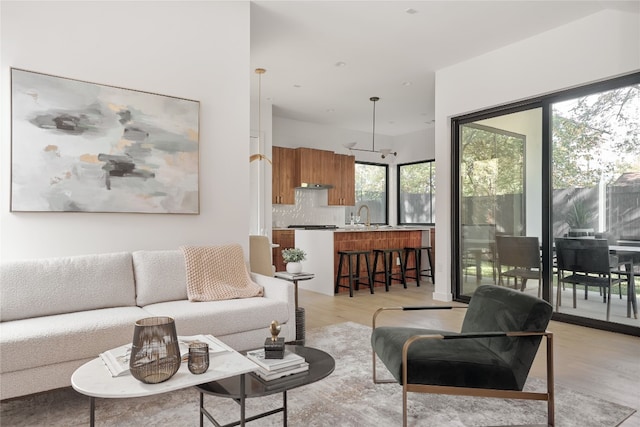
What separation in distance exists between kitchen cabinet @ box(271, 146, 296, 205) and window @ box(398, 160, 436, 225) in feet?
9.78

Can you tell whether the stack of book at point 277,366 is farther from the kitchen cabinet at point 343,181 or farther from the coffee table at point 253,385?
the kitchen cabinet at point 343,181

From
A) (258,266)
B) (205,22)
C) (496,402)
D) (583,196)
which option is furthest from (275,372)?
(583,196)

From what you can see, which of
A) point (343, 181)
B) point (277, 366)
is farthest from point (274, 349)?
point (343, 181)

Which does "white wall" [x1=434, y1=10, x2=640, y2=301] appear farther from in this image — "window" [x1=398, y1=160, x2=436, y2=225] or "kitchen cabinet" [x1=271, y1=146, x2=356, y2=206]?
"window" [x1=398, y1=160, x2=436, y2=225]

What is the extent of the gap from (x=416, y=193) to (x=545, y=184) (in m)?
4.84

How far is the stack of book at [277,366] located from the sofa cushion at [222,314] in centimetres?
88

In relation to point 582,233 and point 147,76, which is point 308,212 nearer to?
point 582,233

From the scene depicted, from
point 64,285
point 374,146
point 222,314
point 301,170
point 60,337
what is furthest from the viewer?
point 374,146

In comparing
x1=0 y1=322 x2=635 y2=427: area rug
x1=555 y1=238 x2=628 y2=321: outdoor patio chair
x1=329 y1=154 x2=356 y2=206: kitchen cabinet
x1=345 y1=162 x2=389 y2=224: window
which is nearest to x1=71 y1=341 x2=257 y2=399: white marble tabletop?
x1=0 y1=322 x2=635 y2=427: area rug

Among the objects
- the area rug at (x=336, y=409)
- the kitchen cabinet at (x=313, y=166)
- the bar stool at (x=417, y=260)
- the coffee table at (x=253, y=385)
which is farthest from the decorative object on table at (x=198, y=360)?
the kitchen cabinet at (x=313, y=166)

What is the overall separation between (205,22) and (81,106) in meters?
1.36

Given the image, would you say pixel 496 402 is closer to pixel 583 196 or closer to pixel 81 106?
pixel 583 196

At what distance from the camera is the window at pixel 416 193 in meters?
9.04

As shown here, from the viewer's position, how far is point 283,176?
7.75m
